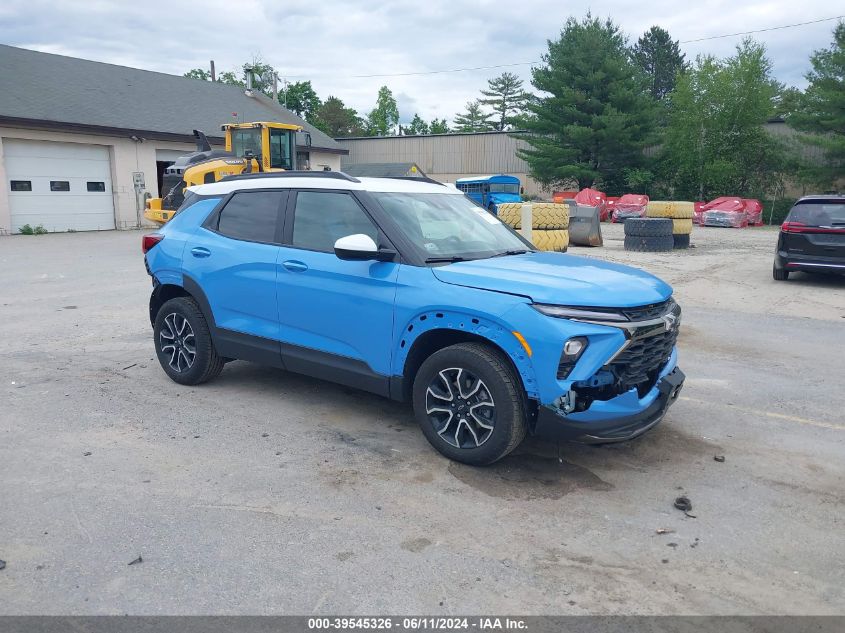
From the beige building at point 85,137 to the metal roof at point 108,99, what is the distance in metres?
0.05

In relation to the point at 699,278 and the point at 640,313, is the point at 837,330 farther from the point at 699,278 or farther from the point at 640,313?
the point at 640,313

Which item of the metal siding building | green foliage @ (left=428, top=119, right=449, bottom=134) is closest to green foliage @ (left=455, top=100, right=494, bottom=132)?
green foliage @ (left=428, top=119, right=449, bottom=134)

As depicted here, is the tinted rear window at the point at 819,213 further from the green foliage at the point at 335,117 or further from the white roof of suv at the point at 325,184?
the green foliage at the point at 335,117

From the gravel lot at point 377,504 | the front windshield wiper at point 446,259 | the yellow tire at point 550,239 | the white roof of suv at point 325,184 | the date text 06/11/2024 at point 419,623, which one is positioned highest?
the white roof of suv at point 325,184

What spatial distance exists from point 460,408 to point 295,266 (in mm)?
1709

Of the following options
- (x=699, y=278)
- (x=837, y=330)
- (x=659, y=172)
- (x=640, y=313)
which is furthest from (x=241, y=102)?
(x=640, y=313)

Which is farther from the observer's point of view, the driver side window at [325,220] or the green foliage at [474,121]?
the green foliage at [474,121]

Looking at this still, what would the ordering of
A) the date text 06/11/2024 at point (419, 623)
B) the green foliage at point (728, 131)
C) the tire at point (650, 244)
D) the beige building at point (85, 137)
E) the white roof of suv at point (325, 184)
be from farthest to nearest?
the green foliage at point (728, 131), the beige building at point (85, 137), the tire at point (650, 244), the white roof of suv at point (325, 184), the date text 06/11/2024 at point (419, 623)

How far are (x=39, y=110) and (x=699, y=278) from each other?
2181 centimetres

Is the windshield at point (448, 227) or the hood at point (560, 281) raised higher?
the windshield at point (448, 227)

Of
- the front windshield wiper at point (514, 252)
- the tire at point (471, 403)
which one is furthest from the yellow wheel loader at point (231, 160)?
the tire at point (471, 403)

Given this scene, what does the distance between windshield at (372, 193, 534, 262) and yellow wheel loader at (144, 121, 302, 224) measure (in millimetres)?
14287

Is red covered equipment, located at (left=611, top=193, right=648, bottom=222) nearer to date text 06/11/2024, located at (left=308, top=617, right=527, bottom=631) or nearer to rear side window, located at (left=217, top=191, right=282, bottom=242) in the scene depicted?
rear side window, located at (left=217, top=191, right=282, bottom=242)

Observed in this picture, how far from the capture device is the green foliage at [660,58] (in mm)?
71875
